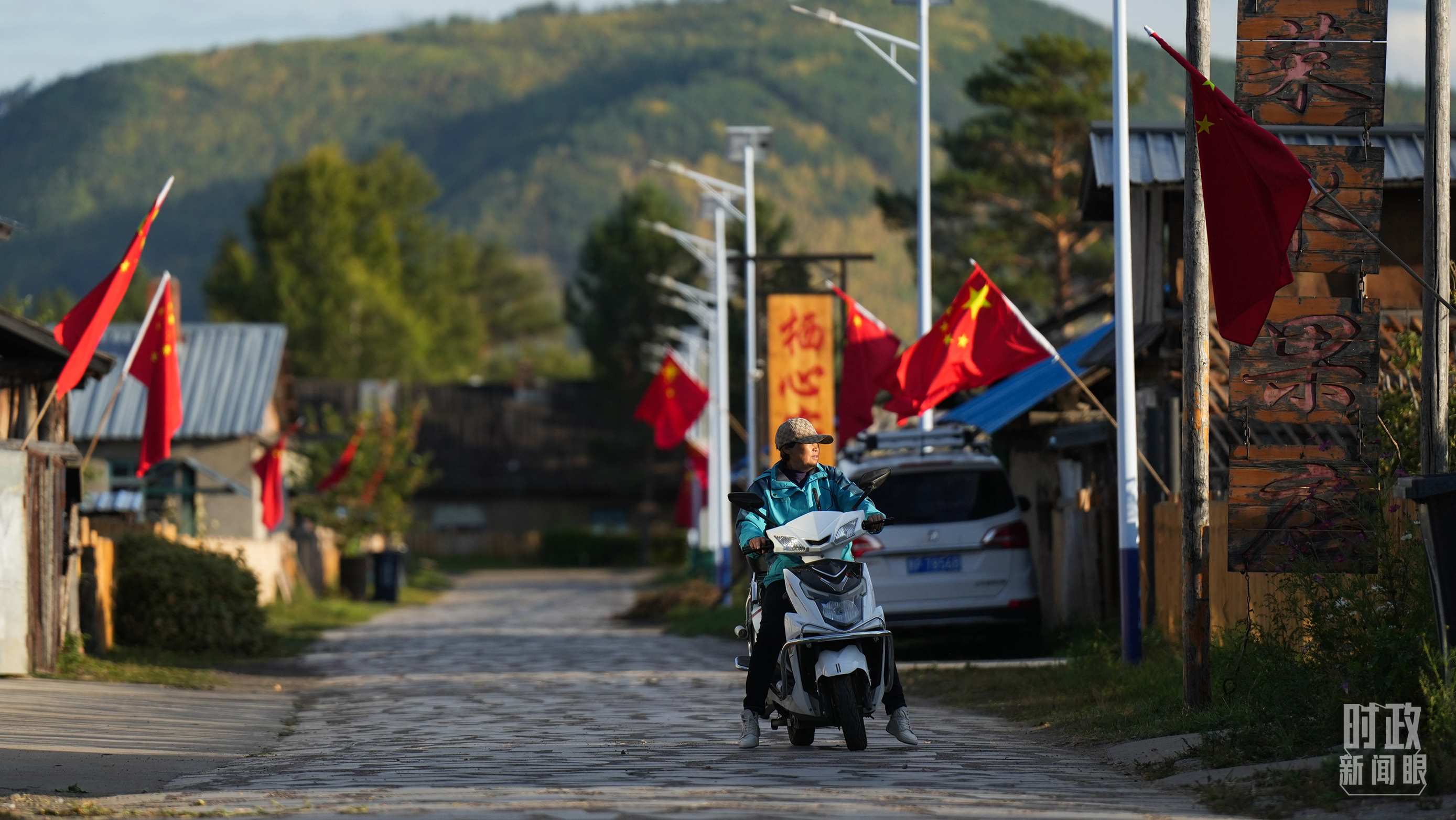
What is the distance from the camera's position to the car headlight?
11305mm

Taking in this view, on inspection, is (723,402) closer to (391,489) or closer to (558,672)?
(391,489)

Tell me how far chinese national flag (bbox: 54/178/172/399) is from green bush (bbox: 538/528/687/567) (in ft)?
197

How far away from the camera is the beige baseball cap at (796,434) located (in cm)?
1167

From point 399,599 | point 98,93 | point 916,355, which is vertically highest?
point 98,93

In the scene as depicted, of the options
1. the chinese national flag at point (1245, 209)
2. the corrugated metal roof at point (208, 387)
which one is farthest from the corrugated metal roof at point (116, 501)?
the chinese national flag at point (1245, 209)

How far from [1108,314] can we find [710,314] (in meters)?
19.8

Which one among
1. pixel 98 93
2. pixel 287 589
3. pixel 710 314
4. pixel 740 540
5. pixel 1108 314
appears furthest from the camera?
pixel 98 93

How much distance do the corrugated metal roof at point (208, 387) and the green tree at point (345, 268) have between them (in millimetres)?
38099

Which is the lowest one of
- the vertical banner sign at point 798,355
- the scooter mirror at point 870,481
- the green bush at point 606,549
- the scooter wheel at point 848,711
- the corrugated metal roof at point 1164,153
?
the green bush at point 606,549

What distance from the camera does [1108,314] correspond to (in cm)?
3117

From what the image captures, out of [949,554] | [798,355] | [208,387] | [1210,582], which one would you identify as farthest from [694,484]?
[1210,582]

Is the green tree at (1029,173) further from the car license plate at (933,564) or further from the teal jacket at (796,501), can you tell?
the teal jacket at (796,501)

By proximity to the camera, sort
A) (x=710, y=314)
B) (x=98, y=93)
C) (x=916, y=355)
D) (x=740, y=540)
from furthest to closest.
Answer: (x=98, y=93), (x=710, y=314), (x=916, y=355), (x=740, y=540)

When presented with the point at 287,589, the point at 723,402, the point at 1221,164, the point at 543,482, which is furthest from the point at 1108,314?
the point at 543,482
